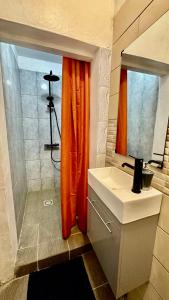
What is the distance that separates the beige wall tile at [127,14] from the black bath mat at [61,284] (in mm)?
2029

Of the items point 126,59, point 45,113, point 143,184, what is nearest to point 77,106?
point 126,59

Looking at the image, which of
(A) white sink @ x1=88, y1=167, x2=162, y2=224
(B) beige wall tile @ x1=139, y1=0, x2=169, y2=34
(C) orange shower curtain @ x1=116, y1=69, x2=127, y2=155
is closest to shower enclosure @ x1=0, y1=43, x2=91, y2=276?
(A) white sink @ x1=88, y1=167, x2=162, y2=224

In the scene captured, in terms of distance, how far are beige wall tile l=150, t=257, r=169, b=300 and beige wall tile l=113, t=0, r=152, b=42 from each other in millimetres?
1545

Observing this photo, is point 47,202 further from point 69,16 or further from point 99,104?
point 69,16

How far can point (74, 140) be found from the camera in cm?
138

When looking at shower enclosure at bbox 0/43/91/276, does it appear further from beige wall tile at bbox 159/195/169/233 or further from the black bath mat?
beige wall tile at bbox 159/195/169/233

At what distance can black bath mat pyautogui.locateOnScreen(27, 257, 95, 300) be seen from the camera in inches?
40.6

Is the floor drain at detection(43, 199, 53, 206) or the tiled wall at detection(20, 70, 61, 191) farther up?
the tiled wall at detection(20, 70, 61, 191)

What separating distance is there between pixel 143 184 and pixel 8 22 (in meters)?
1.28

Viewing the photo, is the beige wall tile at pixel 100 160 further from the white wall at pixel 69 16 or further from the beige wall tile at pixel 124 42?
the white wall at pixel 69 16

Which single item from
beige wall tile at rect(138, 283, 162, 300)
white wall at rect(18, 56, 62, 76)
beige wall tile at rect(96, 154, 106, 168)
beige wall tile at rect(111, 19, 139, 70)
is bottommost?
beige wall tile at rect(138, 283, 162, 300)

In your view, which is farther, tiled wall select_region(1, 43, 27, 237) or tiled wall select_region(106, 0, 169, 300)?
tiled wall select_region(1, 43, 27, 237)

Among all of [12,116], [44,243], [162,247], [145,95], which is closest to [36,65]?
[12,116]

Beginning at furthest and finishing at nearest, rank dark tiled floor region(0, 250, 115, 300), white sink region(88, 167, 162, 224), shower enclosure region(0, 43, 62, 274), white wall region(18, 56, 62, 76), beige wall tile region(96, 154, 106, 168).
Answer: white wall region(18, 56, 62, 76) → shower enclosure region(0, 43, 62, 274) → beige wall tile region(96, 154, 106, 168) → dark tiled floor region(0, 250, 115, 300) → white sink region(88, 167, 162, 224)
